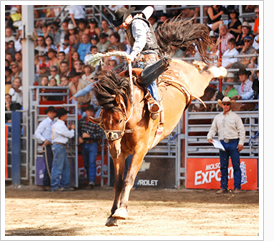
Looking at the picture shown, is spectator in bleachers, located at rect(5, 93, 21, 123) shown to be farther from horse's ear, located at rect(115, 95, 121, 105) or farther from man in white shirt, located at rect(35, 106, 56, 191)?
horse's ear, located at rect(115, 95, 121, 105)

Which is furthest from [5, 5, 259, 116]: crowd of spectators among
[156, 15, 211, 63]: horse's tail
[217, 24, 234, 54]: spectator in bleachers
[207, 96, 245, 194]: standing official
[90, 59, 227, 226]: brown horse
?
[90, 59, 227, 226]: brown horse

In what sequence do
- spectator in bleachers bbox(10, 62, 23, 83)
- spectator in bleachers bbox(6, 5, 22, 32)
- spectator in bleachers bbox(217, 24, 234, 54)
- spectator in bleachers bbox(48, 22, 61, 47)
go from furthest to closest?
1. spectator in bleachers bbox(6, 5, 22, 32)
2. spectator in bleachers bbox(10, 62, 23, 83)
3. spectator in bleachers bbox(48, 22, 61, 47)
4. spectator in bleachers bbox(217, 24, 234, 54)

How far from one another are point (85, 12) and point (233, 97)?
216 inches

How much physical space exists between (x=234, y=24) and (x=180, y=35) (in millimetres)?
3827

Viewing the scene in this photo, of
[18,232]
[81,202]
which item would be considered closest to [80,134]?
[81,202]

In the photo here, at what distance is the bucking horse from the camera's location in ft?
16.6

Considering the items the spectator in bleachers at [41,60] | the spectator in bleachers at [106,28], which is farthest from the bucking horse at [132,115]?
the spectator in bleachers at [41,60]

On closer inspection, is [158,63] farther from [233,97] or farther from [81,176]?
[81,176]

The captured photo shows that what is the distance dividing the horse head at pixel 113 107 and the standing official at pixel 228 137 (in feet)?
14.7

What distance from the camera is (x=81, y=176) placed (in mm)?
10922

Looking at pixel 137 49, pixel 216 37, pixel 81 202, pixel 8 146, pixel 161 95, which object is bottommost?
pixel 81 202

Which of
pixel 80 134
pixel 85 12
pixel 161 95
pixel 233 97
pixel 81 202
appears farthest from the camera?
pixel 85 12

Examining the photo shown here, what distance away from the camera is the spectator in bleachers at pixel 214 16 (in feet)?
33.7

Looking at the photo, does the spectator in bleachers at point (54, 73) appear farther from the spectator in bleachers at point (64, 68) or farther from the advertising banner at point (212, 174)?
the advertising banner at point (212, 174)
